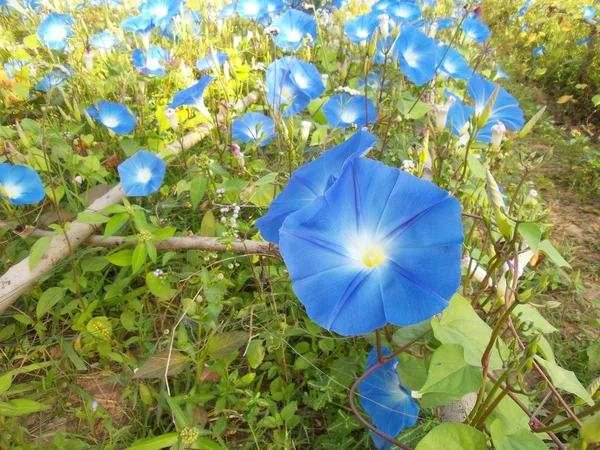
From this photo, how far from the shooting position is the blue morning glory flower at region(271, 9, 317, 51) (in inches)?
110

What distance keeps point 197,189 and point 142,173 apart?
45 centimetres

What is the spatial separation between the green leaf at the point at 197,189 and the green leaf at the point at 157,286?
0.37 meters

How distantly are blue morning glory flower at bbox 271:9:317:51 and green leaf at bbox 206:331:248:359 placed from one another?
2127 mm

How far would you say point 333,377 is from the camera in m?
1.48

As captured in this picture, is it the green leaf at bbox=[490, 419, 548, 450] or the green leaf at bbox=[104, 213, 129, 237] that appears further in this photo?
the green leaf at bbox=[104, 213, 129, 237]

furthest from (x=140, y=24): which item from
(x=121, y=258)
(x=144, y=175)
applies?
(x=121, y=258)

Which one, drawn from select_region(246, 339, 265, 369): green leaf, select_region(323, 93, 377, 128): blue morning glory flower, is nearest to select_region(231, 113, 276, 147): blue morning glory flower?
select_region(323, 93, 377, 128): blue morning glory flower

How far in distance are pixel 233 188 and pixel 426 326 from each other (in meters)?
0.96

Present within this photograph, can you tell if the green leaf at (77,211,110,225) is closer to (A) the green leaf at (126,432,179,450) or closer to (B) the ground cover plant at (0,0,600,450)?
(B) the ground cover plant at (0,0,600,450)

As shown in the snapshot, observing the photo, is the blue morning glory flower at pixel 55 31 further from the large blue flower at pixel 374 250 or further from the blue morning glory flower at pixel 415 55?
the large blue flower at pixel 374 250

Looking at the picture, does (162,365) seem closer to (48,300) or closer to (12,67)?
(48,300)

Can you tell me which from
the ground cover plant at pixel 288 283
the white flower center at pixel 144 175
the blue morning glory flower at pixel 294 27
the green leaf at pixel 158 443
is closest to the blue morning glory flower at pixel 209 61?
the ground cover plant at pixel 288 283

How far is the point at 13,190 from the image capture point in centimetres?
175

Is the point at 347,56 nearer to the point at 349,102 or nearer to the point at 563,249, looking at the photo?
the point at 349,102
